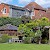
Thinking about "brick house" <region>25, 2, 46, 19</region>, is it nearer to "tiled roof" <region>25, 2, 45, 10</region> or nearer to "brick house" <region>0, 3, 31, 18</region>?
"tiled roof" <region>25, 2, 45, 10</region>

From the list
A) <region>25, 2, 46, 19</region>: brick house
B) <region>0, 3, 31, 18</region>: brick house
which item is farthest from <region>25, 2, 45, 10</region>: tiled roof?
<region>0, 3, 31, 18</region>: brick house

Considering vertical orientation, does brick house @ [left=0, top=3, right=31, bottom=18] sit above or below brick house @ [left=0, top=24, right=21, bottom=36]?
above

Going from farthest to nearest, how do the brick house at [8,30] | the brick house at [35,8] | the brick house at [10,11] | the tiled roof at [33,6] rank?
the tiled roof at [33,6], the brick house at [35,8], the brick house at [10,11], the brick house at [8,30]

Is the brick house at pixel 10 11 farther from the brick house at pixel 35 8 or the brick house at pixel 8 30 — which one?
the brick house at pixel 8 30

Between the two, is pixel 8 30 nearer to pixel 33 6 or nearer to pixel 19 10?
pixel 19 10

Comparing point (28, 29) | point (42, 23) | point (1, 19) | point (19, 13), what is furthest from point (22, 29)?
point (19, 13)

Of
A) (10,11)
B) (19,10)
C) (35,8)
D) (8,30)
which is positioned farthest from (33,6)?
(8,30)

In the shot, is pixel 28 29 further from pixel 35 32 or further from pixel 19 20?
pixel 19 20

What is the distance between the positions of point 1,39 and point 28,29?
497cm

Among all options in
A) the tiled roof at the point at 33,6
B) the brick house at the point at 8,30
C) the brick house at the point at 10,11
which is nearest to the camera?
the brick house at the point at 8,30

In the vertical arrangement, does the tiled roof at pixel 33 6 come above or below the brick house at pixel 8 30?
above

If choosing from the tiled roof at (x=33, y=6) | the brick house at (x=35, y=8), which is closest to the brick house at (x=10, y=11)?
the brick house at (x=35, y=8)

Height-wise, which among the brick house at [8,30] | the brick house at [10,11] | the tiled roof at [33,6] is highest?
the tiled roof at [33,6]

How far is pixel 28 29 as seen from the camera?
1400 inches
